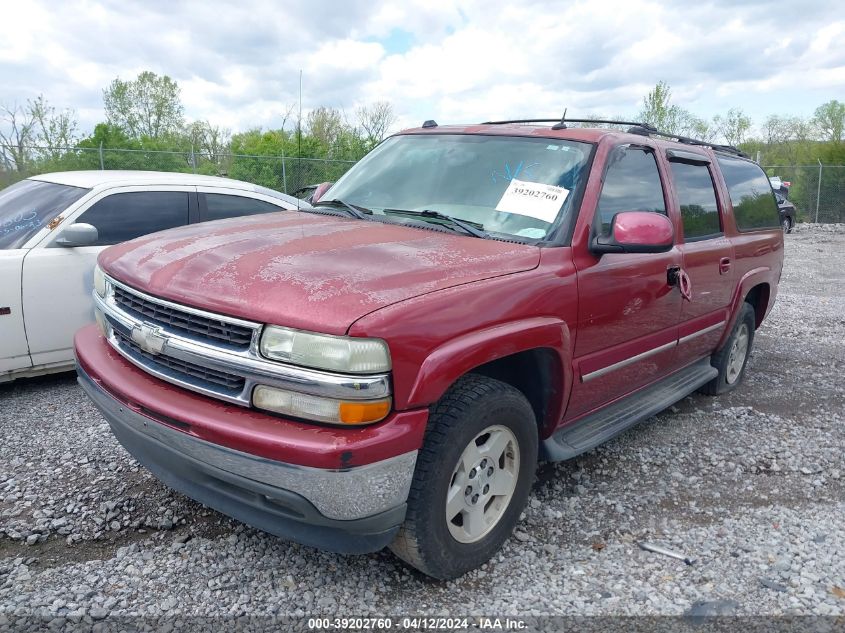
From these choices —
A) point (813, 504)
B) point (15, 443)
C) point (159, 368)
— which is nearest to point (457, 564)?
point (159, 368)

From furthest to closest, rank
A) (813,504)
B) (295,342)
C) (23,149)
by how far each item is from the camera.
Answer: (23,149), (813,504), (295,342)

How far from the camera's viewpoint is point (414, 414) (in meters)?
2.33

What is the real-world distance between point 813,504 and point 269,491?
3001 mm

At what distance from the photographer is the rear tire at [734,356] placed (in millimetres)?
5094

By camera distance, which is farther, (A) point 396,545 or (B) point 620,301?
(B) point 620,301

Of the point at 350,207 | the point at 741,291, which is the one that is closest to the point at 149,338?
the point at 350,207

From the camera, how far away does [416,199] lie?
359 cm

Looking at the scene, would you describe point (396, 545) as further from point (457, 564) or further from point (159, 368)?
point (159, 368)

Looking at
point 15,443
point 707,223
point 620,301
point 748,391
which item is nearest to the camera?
point 620,301

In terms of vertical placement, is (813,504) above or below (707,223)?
below

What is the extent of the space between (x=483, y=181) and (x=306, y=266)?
1283mm

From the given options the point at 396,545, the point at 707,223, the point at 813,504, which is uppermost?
the point at 707,223

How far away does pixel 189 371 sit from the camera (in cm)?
253

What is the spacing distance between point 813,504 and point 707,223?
5.98 ft
